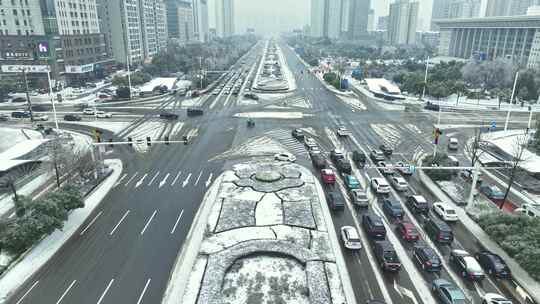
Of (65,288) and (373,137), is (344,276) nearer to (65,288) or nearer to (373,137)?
(65,288)

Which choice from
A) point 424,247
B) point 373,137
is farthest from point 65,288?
point 373,137

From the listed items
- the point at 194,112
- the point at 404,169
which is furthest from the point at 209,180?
the point at 194,112

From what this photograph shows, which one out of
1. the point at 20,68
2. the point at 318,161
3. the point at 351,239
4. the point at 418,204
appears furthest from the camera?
the point at 20,68

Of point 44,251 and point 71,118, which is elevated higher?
point 71,118

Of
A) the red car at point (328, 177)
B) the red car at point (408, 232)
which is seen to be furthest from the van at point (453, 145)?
the red car at point (408, 232)

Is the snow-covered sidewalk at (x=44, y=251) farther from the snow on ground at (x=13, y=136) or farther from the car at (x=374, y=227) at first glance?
the car at (x=374, y=227)

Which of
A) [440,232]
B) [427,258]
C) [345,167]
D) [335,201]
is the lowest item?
[427,258]

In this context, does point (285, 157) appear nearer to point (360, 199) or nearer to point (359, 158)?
point (359, 158)
